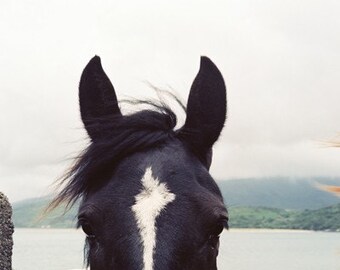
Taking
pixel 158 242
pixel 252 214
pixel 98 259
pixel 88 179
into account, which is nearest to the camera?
pixel 158 242

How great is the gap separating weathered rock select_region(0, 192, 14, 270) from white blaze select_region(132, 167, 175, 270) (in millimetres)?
7629

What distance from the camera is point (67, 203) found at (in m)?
3.77

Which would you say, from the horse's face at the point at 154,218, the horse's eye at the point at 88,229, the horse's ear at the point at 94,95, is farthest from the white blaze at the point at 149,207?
the horse's ear at the point at 94,95

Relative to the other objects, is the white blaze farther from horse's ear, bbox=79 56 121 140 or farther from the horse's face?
horse's ear, bbox=79 56 121 140

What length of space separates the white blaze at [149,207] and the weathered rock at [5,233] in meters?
7.63

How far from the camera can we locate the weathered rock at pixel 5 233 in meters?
10.2

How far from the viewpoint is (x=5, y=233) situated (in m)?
10.3

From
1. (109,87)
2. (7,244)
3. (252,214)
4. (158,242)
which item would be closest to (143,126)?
(109,87)

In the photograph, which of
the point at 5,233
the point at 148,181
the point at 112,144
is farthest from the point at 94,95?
the point at 5,233

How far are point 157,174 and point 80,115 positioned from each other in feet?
2.99

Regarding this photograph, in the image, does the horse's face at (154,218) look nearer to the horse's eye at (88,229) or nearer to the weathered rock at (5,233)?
the horse's eye at (88,229)

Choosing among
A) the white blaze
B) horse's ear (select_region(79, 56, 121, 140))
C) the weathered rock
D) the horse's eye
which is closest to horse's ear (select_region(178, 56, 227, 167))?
horse's ear (select_region(79, 56, 121, 140))

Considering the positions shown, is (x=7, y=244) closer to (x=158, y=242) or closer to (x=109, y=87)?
(x=109, y=87)

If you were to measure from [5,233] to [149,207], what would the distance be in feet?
26.4
